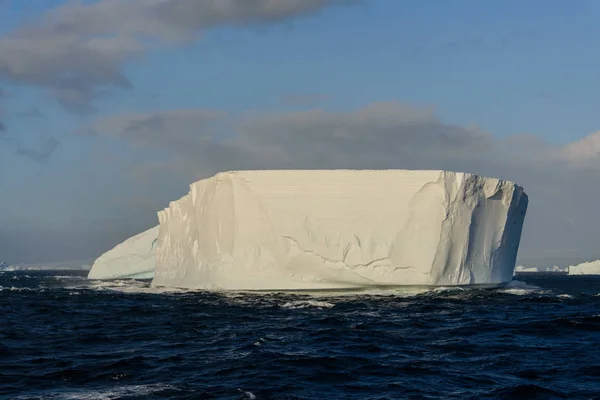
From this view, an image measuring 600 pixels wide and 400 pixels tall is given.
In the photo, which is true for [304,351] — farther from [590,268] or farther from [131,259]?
[590,268]

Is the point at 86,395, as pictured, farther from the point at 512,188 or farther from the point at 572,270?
the point at 572,270

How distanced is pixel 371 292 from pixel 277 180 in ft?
16.4

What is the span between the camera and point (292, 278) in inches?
877

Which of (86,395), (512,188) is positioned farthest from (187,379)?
(512,188)

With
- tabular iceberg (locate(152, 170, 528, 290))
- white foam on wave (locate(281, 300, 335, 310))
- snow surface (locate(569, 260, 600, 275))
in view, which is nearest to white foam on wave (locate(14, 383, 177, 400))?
white foam on wave (locate(281, 300, 335, 310))

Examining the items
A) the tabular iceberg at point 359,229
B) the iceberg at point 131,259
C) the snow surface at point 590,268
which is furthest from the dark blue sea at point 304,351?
the snow surface at point 590,268

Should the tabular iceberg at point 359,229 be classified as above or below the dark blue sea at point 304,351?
above

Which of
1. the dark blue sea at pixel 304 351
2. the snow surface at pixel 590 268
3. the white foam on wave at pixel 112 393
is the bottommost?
the white foam on wave at pixel 112 393

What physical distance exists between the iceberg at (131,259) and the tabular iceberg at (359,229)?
683 inches

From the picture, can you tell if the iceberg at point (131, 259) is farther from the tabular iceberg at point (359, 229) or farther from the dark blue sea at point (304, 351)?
the dark blue sea at point (304, 351)

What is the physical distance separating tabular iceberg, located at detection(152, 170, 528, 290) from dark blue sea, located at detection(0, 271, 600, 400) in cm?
349

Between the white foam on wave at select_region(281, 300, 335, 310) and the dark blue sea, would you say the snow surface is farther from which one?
the white foam on wave at select_region(281, 300, 335, 310)

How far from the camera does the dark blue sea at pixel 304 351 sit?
8.02 m

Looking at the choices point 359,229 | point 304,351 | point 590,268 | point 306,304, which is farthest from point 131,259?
point 590,268
